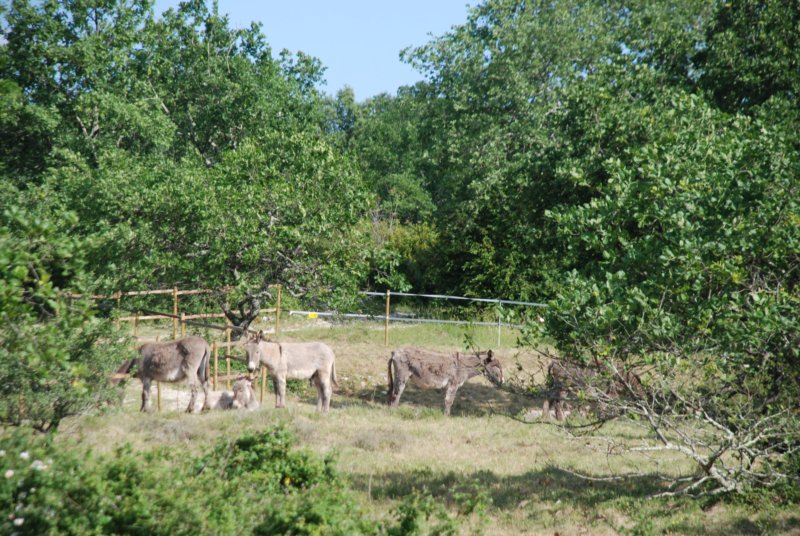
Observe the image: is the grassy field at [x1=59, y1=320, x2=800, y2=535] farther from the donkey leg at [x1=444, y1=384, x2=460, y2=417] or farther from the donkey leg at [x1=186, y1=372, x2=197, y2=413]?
the donkey leg at [x1=186, y1=372, x2=197, y2=413]

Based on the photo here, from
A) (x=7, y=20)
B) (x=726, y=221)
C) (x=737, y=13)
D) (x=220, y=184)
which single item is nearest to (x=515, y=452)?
(x=726, y=221)

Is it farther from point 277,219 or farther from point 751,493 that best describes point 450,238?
point 751,493

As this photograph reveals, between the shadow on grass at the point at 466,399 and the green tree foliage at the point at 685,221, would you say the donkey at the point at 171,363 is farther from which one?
the green tree foliage at the point at 685,221

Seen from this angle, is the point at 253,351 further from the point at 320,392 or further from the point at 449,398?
the point at 449,398

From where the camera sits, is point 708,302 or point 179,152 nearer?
point 708,302

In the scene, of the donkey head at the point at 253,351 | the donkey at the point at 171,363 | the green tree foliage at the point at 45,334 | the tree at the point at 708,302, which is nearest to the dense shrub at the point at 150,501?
the green tree foliage at the point at 45,334

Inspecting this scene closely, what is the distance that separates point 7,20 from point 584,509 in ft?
90.1

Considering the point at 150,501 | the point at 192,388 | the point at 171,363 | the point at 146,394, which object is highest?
the point at 150,501

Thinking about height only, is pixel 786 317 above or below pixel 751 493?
above

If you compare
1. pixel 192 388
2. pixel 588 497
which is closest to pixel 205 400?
pixel 192 388

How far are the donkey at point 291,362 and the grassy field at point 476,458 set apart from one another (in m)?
0.74

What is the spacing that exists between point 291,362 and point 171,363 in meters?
2.98

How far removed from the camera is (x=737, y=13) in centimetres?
1964

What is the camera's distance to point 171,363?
58.3ft
